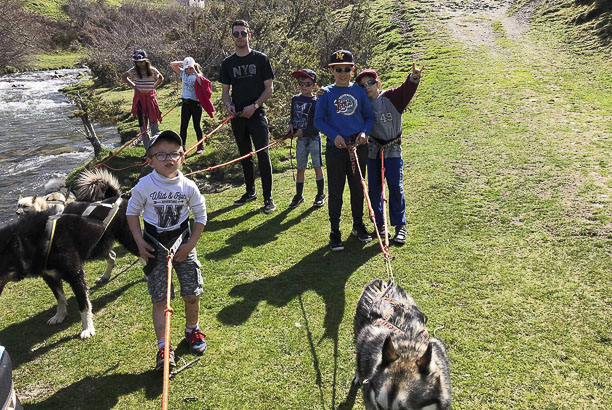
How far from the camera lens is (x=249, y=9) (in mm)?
17609

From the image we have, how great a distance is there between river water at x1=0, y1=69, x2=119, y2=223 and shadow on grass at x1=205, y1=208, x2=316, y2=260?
5.21 meters

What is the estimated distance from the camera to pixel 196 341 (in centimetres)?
370

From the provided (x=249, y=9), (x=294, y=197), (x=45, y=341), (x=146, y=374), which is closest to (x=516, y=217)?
(x=294, y=197)

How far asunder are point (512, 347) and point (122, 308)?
13.6 ft

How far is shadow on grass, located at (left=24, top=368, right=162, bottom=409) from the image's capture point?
3188 millimetres

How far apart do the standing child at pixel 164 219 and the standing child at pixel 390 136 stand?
2.73m

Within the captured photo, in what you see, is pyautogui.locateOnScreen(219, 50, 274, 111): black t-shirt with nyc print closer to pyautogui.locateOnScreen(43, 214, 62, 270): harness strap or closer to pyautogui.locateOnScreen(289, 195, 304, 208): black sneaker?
pyautogui.locateOnScreen(289, 195, 304, 208): black sneaker

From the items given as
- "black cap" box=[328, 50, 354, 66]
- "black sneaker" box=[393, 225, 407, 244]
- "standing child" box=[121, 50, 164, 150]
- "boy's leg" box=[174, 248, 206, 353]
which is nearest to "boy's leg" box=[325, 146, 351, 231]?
"black sneaker" box=[393, 225, 407, 244]

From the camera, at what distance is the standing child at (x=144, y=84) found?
26.0 ft

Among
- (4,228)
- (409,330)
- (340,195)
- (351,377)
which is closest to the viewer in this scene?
(409,330)

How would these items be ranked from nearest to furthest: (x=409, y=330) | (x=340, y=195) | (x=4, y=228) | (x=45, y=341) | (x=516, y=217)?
(x=409, y=330) → (x=4, y=228) → (x=45, y=341) → (x=340, y=195) → (x=516, y=217)

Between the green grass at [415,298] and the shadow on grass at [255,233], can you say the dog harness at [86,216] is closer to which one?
the green grass at [415,298]

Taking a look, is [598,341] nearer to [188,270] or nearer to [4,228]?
[188,270]

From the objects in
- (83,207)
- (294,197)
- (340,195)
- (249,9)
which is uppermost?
(249,9)
